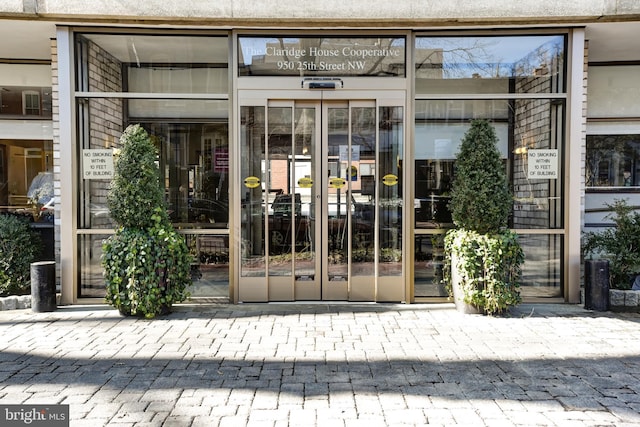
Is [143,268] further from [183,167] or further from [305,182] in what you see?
[305,182]

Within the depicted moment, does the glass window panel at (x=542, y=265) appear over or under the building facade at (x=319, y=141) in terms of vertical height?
under

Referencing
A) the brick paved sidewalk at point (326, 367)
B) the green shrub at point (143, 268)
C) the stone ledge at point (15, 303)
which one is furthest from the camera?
the stone ledge at point (15, 303)

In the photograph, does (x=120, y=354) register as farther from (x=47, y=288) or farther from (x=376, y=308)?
(x=376, y=308)

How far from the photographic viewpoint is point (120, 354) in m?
4.77

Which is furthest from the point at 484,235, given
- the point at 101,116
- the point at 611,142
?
the point at 101,116

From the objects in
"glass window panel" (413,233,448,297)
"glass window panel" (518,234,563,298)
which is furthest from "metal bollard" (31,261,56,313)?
"glass window panel" (518,234,563,298)

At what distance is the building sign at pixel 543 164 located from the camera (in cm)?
674

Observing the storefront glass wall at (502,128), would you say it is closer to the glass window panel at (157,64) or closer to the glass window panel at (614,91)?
the glass window panel at (614,91)

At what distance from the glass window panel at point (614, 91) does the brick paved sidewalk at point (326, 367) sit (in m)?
3.31

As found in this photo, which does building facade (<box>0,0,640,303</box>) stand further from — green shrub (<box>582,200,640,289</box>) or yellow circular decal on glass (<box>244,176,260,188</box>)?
green shrub (<box>582,200,640,289</box>)

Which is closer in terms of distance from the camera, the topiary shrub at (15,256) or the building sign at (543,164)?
the topiary shrub at (15,256)

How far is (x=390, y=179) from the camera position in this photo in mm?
6680

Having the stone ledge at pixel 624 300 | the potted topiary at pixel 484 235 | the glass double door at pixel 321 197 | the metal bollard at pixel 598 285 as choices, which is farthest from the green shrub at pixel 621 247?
the glass double door at pixel 321 197

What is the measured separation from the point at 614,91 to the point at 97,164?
24.8 ft
